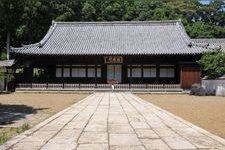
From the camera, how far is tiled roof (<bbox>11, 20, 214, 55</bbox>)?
37994 mm

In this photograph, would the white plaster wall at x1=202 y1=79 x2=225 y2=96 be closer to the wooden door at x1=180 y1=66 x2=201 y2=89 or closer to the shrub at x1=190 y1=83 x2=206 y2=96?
the shrub at x1=190 y1=83 x2=206 y2=96

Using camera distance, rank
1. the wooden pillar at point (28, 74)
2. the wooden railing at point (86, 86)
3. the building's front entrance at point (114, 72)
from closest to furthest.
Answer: the wooden railing at point (86, 86) → the wooden pillar at point (28, 74) → the building's front entrance at point (114, 72)

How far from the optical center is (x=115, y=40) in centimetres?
4122

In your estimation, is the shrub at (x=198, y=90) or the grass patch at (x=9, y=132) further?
the shrub at (x=198, y=90)

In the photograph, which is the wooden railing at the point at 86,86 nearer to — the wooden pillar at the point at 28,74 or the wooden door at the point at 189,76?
the wooden door at the point at 189,76

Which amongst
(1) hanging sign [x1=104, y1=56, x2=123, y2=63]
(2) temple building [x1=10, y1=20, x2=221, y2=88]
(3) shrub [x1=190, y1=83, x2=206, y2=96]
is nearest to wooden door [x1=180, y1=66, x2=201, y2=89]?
(2) temple building [x1=10, y1=20, x2=221, y2=88]

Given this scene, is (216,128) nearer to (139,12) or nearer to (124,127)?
(124,127)

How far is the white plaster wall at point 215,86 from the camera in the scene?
99.8 ft

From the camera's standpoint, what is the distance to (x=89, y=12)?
217 ft

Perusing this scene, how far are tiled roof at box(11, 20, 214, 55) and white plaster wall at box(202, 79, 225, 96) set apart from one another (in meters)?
3.63

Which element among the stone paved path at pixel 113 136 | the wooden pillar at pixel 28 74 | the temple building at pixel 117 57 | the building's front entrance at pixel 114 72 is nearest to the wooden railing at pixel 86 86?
the temple building at pixel 117 57

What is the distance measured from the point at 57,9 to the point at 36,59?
21.9m

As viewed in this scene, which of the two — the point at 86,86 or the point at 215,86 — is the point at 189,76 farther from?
the point at 86,86

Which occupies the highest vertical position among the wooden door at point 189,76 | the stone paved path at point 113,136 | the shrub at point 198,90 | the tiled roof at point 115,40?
the tiled roof at point 115,40
